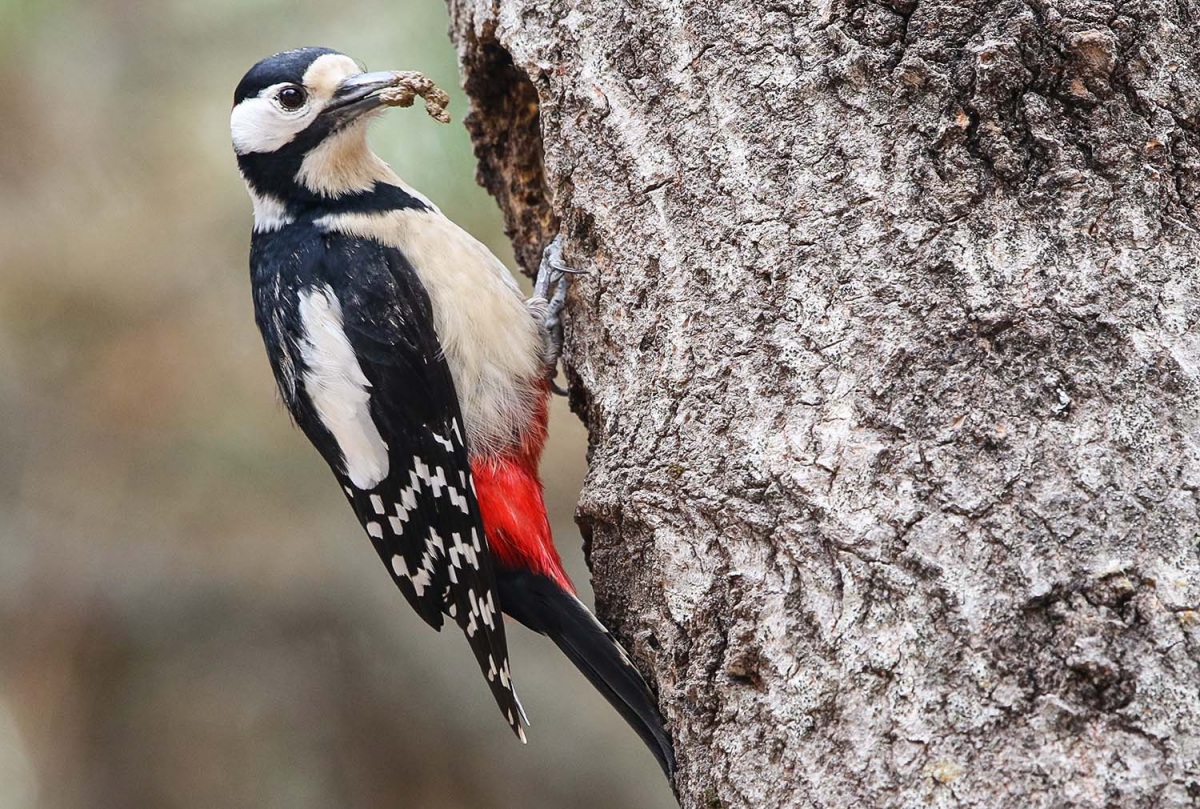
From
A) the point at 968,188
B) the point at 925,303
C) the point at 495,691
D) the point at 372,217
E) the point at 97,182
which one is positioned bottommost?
the point at 495,691

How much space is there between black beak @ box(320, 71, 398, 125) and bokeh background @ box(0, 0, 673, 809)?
3.01 feet

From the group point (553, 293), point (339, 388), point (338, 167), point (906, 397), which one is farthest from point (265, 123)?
point (906, 397)

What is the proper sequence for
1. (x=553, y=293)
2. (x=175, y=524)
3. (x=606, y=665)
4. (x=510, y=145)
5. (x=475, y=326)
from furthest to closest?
(x=175, y=524), (x=510, y=145), (x=475, y=326), (x=553, y=293), (x=606, y=665)

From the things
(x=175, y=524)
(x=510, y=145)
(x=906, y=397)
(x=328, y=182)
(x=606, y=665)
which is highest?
(x=328, y=182)

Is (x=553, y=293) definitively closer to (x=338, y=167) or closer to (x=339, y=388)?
(x=339, y=388)

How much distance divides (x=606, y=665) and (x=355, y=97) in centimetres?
144

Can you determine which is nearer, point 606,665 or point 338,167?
point 606,665

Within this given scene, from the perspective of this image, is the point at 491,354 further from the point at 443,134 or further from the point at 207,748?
the point at 207,748

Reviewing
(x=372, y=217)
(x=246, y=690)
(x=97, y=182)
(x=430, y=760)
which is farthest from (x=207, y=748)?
(x=372, y=217)

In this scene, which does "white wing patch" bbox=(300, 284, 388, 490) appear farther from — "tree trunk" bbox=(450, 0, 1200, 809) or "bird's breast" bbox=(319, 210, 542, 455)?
"tree trunk" bbox=(450, 0, 1200, 809)

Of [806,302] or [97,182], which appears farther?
[97,182]

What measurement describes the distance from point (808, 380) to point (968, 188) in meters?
0.37

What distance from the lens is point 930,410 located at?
162 cm

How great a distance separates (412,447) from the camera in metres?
2.51
